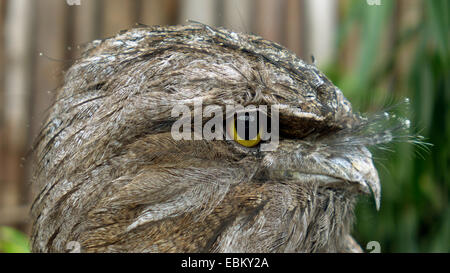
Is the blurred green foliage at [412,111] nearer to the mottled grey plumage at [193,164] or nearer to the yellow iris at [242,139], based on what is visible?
the mottled grey plumage at [193,164]

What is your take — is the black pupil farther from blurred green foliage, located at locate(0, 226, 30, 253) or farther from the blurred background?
blurred green foliage, located at locate(0, 226, 30, 253)

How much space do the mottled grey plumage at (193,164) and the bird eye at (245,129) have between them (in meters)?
0.04

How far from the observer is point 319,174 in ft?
6.25

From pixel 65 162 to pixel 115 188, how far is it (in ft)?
0.86

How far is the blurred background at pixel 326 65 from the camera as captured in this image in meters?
3.90

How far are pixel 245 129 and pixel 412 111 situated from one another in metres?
2.14

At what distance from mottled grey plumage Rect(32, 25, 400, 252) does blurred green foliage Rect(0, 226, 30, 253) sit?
170 centimetres

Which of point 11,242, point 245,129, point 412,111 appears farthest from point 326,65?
point 11,242

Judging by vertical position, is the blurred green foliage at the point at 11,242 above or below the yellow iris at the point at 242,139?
below

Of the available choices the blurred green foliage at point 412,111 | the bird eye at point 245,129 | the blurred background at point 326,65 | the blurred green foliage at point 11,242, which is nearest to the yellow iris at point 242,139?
the bird eye at point 245,129

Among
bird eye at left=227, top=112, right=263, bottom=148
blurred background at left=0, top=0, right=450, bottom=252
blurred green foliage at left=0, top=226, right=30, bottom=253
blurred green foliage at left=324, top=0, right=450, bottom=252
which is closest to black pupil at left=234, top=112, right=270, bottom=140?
bird eye at left=227, top=112, right=263, bottom=148

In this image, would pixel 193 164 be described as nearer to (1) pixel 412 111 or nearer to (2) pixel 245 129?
(2) pixel 245 129
